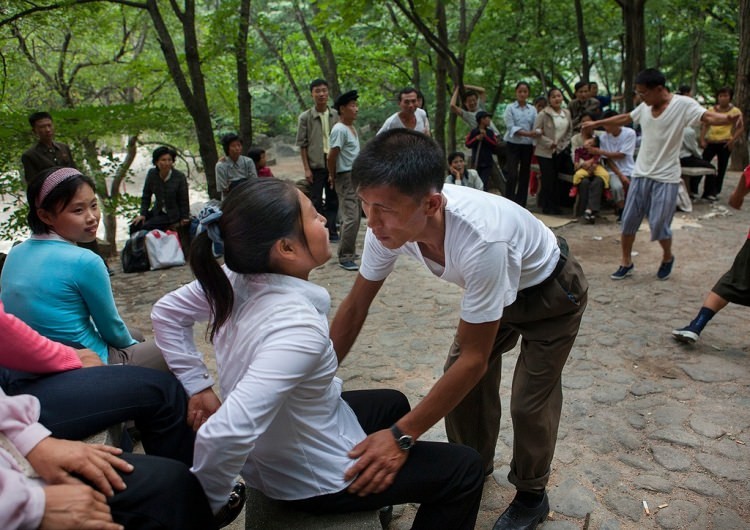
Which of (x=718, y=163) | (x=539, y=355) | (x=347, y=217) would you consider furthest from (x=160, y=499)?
(x=718, y=163)

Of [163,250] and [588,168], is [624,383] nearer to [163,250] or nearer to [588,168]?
[588,168]

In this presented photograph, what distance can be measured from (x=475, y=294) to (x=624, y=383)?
2540 millimetres

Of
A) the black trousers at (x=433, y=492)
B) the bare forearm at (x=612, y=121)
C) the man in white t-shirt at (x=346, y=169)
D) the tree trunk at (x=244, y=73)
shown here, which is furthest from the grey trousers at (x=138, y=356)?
the tree trunk at (x=244, y=73)

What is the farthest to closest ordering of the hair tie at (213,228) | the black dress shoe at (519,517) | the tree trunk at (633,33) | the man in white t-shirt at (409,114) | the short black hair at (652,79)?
the tree trunk at (633,33)
the man in white t-shirt at (409,114)
the short black hair at (652,79)
the black dress shoe at (519,517)
the hair tie at (213,228)

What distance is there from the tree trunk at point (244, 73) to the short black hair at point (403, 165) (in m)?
7.24

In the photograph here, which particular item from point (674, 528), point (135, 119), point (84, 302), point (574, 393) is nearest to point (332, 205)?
point (135, 119)

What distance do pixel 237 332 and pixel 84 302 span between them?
1.26 meters

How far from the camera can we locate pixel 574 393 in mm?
3859

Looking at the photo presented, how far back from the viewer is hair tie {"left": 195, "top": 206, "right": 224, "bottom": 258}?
1.79 m

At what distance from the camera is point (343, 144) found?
22.7 feet

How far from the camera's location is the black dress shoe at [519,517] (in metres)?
2.59

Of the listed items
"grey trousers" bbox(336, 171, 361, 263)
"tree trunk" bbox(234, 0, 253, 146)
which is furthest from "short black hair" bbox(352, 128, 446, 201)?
"tree trunk" bbox(234, 0, 253, 146)

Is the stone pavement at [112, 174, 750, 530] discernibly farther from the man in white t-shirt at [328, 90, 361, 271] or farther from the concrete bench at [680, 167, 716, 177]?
the concrete bench at [680, 167, 716, 177]

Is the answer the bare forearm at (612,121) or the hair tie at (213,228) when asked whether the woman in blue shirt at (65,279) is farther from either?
the bare forearm at (612,121)
